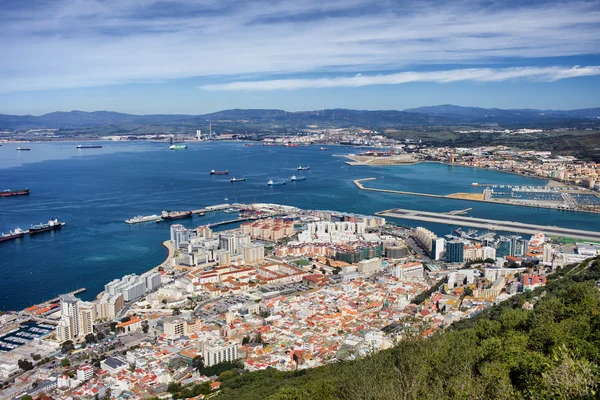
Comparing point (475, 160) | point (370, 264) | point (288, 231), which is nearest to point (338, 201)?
point (288, 231)

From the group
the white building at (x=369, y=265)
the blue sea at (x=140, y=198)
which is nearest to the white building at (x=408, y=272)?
the white building at (x=369, y=265)

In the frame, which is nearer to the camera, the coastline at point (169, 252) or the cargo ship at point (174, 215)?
the coastline at point (169, 252)

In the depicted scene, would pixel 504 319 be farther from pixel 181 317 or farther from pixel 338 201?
pixel 338 201

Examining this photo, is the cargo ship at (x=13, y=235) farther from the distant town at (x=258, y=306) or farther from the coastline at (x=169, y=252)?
the distant town at (x=258, y=306)

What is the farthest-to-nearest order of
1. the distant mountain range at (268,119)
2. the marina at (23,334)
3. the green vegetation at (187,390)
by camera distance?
the distant mountain range at (268,119)
the marina at (23,334)
the green vegetation at (187,390)

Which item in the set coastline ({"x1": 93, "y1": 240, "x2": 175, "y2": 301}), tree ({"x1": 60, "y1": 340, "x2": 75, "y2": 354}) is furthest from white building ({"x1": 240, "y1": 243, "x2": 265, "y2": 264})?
tree ({"x1": 60, "y1": 340, "x2": 75, "y2": 354})

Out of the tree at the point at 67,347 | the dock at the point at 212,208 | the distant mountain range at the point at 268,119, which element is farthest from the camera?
the distant mountain range at the point at 268,119
